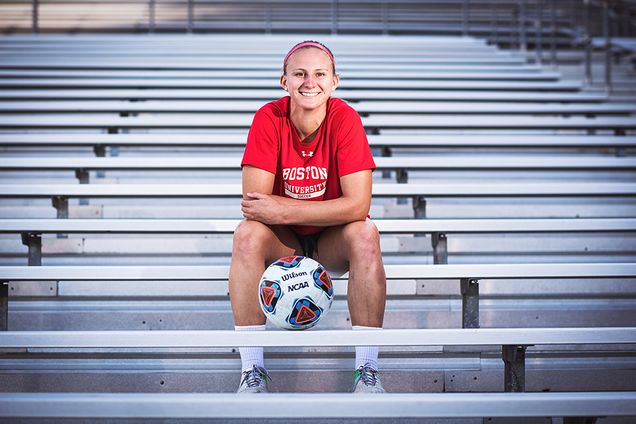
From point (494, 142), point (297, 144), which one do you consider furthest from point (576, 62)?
point (297, 144)

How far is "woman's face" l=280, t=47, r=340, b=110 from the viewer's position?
1520 mm

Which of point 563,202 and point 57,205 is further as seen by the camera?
point 563,202

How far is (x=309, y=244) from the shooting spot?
5.18 feet

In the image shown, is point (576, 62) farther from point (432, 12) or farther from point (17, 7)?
point (17, 7)

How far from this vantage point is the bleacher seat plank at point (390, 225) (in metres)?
1.78

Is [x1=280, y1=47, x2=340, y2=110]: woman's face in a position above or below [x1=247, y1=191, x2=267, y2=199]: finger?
above

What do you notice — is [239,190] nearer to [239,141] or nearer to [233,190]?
[233,190]

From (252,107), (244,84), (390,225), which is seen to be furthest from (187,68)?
(390,225)

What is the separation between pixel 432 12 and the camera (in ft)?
20.1

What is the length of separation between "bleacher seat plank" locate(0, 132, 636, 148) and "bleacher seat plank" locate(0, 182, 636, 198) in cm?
41

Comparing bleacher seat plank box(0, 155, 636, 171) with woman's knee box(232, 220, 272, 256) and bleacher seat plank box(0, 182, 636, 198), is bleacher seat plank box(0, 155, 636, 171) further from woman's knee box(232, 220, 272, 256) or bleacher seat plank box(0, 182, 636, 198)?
woman's knee box(232, 220, 272, 256)

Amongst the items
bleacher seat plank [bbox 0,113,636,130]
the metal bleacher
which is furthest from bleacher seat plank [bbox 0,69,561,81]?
bleacher seat plank [bbox 0,113,636,130]

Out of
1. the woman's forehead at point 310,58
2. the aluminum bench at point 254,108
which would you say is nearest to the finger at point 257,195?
the woman's forehead at point 310,58

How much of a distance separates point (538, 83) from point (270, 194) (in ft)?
7.81
